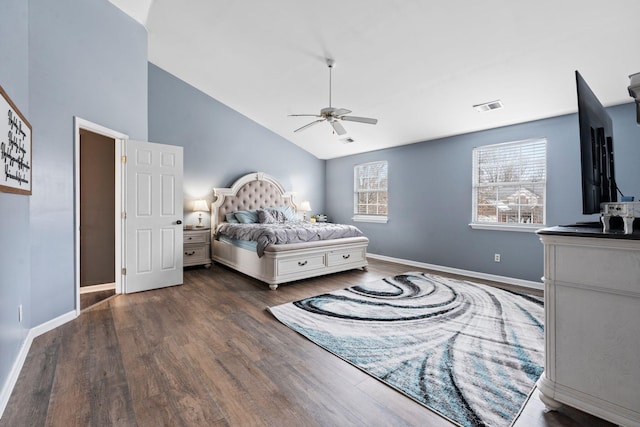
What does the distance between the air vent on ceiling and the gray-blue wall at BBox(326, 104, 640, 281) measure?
23.9 inches

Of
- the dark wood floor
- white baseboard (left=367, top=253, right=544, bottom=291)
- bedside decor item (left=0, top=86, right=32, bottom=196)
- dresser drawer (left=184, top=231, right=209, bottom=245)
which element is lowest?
the dark wood floor

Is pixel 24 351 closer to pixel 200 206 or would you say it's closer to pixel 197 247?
pixel 197 247

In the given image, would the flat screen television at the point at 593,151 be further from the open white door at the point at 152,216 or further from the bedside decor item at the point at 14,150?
the open white door at the point at 152,216

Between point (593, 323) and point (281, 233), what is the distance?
3.29 m

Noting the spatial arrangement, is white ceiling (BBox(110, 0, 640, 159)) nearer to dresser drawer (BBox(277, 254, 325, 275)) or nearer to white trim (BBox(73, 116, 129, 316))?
white trim (BBox(73, 116, 129, 316))

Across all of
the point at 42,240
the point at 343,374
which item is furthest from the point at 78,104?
the point at 343,374

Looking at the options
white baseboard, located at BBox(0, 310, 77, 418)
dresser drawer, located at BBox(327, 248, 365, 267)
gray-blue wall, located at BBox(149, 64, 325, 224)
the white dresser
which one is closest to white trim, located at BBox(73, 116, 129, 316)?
white baseboard, located at BBox(0, 310, 77, 418)

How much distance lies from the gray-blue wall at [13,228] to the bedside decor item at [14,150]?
4.0 inches

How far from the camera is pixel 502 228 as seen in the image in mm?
4344

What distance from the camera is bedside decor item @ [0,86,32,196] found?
1747 millimetres

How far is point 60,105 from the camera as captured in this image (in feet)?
9.32

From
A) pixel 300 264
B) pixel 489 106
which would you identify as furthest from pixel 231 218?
pixel 489 106

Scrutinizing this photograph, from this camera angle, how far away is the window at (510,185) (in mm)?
4090

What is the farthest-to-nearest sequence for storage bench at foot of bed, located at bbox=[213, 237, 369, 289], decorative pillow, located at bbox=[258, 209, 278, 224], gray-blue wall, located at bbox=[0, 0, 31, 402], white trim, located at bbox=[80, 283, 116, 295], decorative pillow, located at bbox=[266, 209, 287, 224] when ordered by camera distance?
decorative pillow, located at bbox=[266, 209, 287, 224], decorative pillow, located at bbox=[258, 209, 278, 224], storage bench at foot of bed, located at bbox=[213, 237, 369, 289], white trim, located at bbox=[80, 283, 116, 295], gray-blue wall, located at bbox=[0, 0, 31, 402]
